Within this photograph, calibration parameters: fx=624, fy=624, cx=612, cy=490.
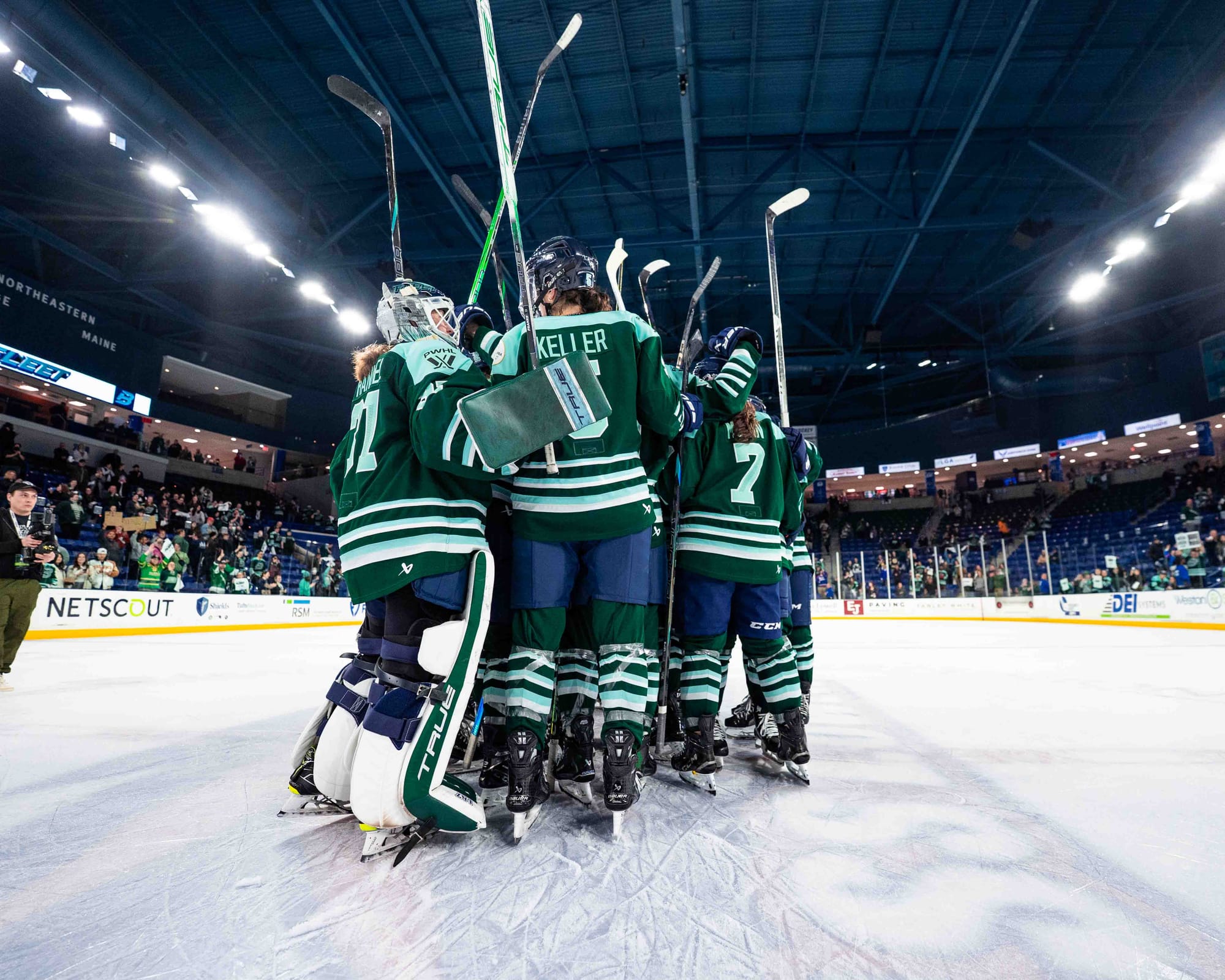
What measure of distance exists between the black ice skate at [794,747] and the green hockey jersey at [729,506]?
43cm

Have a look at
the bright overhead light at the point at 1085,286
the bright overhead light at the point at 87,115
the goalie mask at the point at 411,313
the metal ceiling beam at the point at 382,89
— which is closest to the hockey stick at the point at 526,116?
the goalie mask at the point at 411,313

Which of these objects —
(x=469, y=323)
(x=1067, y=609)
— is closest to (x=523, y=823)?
(x=469, y=323)

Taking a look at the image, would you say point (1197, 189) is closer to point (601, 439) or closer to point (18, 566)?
point (601, 439)

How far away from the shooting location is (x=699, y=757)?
1776mm

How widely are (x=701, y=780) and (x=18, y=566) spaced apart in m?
4.16

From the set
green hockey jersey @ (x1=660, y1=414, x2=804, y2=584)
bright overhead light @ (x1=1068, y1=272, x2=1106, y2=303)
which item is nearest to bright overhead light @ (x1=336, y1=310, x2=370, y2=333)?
green hockey jersey @ (x1=660, y1=414, x2=804, y2=584)

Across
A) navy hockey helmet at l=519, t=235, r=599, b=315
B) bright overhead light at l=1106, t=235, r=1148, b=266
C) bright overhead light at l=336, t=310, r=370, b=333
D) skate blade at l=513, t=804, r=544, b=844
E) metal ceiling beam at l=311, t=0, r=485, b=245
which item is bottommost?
skate blade at l=513, t=804, r=544, b=844

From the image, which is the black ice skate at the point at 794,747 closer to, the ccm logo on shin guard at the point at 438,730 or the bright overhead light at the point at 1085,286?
the ccm logo on shin guard at the point at 438,730

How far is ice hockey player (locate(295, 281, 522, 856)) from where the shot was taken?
1296mm

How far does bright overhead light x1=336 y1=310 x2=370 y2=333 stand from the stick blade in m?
11.5

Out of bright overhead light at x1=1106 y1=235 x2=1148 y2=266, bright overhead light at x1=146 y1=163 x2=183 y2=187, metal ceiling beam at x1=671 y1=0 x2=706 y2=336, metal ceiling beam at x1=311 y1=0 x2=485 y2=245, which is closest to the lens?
metal ceiling beam at x1=671 y1=0 x2=706 y2=336

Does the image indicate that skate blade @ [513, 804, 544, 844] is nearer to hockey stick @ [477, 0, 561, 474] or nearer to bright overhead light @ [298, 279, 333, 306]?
hockey stick @ [477, 0, 561, 474]

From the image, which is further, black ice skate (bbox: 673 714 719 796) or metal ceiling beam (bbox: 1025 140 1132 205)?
metal ceiling beam (bbox: 1025 140 1132 205)

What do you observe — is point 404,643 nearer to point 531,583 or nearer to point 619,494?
point 531,583
